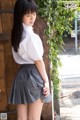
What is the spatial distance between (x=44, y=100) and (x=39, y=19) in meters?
1.05

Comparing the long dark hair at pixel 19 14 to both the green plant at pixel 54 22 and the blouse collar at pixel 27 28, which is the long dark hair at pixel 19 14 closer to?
the blouse collar at pixel 27 28

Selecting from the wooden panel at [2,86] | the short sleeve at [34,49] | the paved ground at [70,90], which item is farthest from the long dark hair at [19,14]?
the paved ground at [70,90]

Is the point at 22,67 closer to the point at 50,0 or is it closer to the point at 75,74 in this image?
the point at 50,0

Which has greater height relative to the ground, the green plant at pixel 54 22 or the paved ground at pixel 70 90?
the green plant at pixel 54 22

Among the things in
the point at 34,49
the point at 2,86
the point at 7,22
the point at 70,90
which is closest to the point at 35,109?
the point at 34,49

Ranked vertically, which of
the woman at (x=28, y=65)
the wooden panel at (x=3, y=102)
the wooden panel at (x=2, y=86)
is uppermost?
the woman at (x=28, y=65)

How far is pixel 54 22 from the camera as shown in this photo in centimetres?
391

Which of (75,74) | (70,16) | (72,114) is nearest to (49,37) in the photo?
(70,16)

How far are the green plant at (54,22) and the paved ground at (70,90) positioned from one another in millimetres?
1286

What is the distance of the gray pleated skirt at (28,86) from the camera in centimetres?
307

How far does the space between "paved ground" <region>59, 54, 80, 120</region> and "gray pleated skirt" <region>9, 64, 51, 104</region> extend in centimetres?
218

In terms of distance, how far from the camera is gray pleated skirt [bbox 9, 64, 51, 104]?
3.07 m

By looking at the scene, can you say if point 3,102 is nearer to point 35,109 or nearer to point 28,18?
point 35,109

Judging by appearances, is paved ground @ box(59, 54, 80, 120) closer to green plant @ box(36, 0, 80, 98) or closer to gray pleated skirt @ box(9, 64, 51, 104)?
green plant @ box(36, 0, 80, 98)
